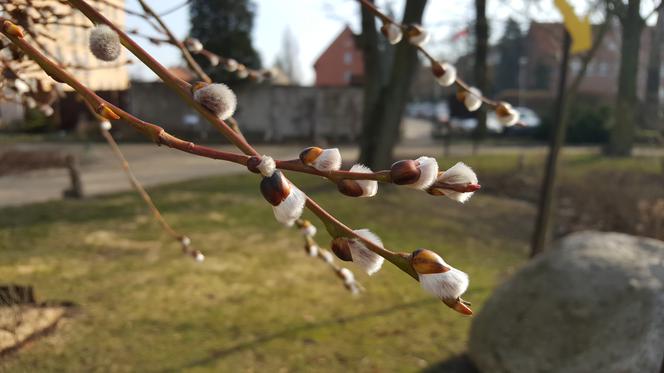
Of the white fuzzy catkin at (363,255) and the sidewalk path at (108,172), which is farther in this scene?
the sidewalk path at (108,172)

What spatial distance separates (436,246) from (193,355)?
336cm

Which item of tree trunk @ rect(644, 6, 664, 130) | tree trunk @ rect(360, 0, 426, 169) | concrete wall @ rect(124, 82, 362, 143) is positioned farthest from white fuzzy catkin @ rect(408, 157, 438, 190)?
concrete wall @ rect(124, 82, 362, 143)

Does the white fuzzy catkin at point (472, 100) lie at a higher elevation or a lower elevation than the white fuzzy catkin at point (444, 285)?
higher

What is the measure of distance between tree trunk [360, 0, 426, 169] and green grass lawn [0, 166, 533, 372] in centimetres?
170

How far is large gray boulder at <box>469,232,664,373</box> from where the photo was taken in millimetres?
2543

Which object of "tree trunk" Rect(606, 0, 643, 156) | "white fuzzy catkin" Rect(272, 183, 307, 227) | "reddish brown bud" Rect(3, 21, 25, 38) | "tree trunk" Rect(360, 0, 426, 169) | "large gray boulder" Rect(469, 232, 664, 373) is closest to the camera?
"white fuzzy catkin" Rect(272, 183, 307, 227)

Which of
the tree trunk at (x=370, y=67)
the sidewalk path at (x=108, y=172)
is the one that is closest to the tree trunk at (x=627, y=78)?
the tree trunk at (x=370, y=67)

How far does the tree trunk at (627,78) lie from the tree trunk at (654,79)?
0.12 m

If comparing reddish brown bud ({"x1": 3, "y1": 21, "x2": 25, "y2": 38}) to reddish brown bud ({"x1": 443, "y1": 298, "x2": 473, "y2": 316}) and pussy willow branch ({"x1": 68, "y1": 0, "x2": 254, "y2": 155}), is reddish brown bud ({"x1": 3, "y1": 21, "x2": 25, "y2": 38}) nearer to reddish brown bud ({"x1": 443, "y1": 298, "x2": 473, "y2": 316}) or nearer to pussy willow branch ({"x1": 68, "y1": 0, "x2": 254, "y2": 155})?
pussy willow branch ({"x1": 68, "y1": 0, "x2": 254, "y2": 155})

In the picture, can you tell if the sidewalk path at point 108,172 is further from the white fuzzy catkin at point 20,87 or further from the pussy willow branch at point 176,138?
the pussy willow branch at point 176,138

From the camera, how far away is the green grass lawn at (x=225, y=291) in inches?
129

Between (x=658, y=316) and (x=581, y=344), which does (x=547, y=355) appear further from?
(x=658, y=316)

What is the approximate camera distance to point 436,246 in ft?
19.9

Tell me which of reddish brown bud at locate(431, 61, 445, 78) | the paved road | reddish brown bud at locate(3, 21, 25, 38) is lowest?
the paved road
